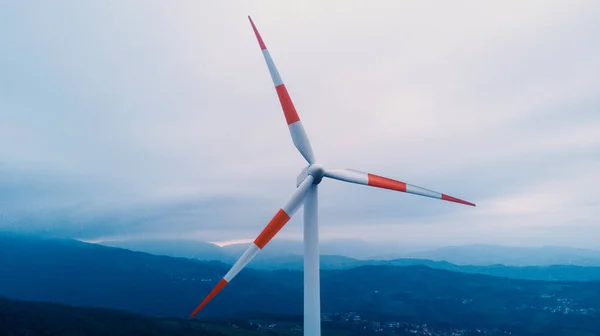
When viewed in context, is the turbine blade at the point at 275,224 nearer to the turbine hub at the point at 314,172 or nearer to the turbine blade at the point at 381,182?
the turbine hub at the point at 314,172

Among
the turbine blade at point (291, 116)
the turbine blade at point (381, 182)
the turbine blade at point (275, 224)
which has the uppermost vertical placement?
the turbine blade at point (291, 116)

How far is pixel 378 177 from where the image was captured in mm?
45719

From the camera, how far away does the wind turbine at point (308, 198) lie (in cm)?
4238

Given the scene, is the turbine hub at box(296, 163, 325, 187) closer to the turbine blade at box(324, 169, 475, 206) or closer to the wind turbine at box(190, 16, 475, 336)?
the wind turbine at box(190, 16, 475, 336)

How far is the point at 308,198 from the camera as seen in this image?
43969 mm

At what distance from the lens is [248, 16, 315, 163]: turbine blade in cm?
4475

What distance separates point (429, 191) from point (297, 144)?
46.8 ft

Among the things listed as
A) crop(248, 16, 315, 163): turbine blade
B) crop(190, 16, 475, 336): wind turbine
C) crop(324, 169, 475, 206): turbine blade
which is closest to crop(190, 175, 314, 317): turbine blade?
crop(190, 16, 475, 336): wind turbine

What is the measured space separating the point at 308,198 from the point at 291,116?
27.8 feet

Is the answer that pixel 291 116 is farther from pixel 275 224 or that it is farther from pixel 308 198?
pixel 275 224

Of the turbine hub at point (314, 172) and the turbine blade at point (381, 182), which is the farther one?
the turbine blade at point (381, 182)

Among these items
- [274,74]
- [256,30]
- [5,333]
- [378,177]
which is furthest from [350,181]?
[5,333]

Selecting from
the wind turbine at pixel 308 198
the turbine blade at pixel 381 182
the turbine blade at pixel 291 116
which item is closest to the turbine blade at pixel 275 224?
the wind turbine at pixel 308 198

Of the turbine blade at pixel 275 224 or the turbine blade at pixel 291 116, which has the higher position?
the turbine blade at pixel 291 116
